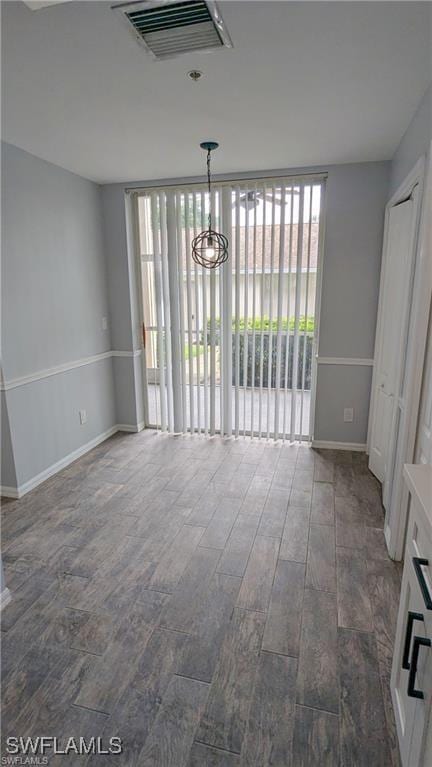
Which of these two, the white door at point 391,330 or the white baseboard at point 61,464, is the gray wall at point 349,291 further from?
the white baseboard at point 61,464

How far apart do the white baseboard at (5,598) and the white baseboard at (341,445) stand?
2.84m

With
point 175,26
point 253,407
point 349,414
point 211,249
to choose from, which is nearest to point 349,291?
point 349,414

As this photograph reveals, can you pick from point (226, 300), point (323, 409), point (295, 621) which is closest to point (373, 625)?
point (295, 621)

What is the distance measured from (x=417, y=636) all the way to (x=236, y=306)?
3.13 m

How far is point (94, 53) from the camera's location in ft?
5.76

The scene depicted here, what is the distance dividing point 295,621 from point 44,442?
7.84ft

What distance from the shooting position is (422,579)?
1.10 m

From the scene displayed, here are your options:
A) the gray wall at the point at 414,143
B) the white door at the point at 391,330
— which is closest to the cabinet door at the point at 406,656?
the white door at the point at 391,330

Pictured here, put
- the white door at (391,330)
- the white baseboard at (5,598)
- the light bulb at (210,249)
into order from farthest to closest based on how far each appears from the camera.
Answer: the light bulb at (210,249)
the white door at (391,330)
the white baseboard at (5,598)

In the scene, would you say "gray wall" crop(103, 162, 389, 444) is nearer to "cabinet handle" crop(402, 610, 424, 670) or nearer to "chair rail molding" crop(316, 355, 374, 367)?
"chair rail molding" crop(316, 355, 374, 367)

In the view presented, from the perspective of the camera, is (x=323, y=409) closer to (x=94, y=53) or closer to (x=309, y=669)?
(x=309, y=669)

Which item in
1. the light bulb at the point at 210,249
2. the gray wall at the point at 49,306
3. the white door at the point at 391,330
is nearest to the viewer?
the white door at the point at 391,330

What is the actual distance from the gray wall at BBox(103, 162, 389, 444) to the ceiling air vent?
1.99 metres

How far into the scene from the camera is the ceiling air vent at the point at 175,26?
4.72 feet
